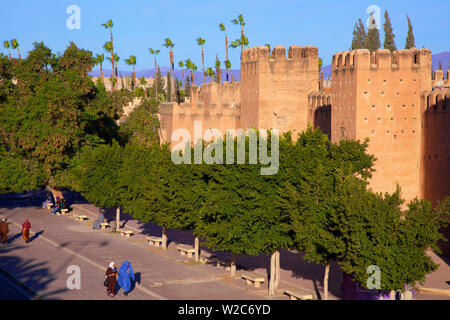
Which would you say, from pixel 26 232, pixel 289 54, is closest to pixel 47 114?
pixel 26 232

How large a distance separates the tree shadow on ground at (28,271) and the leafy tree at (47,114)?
1449 centimetres

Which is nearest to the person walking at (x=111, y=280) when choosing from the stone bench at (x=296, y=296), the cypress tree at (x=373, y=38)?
the stone bench at (x=296, y=296)

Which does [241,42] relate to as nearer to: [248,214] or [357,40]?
[357,40]

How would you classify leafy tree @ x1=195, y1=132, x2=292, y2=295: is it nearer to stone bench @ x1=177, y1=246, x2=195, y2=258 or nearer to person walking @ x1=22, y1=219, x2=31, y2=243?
stone bench @ x1=177, y1=246, x2=195, y2=258

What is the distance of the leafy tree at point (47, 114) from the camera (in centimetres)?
4550

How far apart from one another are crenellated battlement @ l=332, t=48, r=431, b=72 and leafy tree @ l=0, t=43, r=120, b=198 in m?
20.3

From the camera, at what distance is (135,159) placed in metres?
38.5

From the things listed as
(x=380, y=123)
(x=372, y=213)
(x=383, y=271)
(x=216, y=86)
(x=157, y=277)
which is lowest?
(x=157, y=277)

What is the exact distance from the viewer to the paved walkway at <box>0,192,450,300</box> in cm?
2438

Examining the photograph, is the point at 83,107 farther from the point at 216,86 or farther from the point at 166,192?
the point at 166,192

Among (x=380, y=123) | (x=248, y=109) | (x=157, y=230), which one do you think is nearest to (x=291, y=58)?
(x=248, y=109)
